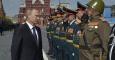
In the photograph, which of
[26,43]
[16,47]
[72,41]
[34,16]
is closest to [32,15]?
[34,16]

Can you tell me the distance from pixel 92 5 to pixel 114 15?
32.1m

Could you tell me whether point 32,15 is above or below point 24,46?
above

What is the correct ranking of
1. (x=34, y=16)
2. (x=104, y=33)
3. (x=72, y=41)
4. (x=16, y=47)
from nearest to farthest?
(x=104, y=33), (x=34, y=16), (x=16, y=47), (x=72, y=41)

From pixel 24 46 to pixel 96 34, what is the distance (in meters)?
1.73

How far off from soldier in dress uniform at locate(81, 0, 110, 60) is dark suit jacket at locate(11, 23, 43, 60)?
1368 mm

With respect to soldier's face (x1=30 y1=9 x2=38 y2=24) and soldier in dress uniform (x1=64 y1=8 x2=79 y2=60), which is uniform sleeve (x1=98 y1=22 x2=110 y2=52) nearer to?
soldier's face (x1=30 y1=9 x2=38 y2=24)

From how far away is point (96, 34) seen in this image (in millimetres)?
8258

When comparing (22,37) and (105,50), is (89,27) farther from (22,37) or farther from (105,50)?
(22,37)

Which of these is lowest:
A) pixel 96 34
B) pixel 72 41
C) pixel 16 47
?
pixel 72 41

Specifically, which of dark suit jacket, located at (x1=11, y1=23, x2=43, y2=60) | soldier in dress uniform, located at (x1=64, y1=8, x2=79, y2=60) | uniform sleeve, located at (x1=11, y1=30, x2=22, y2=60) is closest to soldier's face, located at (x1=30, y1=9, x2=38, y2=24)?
dark suit jacket, located at (x1=11, y1=23, x2=43, y2=60)

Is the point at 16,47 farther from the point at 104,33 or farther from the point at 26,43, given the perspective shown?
the point at 104,33

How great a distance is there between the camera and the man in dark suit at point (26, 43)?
9.47 m

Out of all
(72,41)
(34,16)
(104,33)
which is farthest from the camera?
(72,41)

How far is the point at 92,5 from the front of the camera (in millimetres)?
8422
